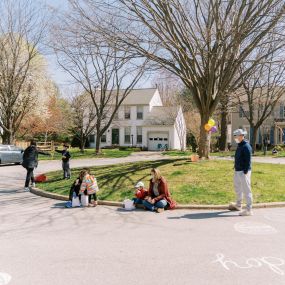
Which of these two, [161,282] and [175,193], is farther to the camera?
[175,193]

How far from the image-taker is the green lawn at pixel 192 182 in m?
10.2

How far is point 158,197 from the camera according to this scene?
30.3 feet

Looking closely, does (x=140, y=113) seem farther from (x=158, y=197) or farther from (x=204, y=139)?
(x=158, y=197)

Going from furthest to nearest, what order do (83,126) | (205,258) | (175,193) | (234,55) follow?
(83,126) → (234,55) → (175,193) → (205,258)

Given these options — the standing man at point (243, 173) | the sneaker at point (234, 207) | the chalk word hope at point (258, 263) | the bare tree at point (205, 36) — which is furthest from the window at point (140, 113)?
the chalk word hope at point (258, 263)

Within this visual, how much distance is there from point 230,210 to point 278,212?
111 cm

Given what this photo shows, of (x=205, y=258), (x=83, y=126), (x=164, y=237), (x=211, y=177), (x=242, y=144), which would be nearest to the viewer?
(x=205, y=258)

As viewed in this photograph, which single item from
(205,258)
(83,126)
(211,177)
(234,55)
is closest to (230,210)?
(211,177)

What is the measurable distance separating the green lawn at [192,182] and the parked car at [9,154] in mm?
9724

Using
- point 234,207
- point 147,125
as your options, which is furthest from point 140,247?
point 147,125

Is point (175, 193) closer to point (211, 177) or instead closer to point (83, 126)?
point (211, 177)

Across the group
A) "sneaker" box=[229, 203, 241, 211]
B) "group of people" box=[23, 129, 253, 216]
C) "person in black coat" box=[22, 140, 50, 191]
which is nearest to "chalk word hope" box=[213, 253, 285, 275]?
"group of people" box=[23, 129, 253, 216]

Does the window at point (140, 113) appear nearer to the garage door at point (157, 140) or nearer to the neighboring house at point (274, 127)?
the garage door at point (157, 140)

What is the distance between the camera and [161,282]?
4508 mm
